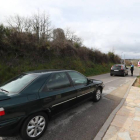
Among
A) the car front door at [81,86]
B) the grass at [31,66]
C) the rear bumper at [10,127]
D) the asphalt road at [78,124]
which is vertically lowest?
the asphalt road at [78,124]

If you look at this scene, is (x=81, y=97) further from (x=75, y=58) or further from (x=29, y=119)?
(x=75, y=58)

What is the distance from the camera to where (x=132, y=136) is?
2.35 meters

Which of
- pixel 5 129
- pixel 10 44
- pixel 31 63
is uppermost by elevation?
pixel 10 44

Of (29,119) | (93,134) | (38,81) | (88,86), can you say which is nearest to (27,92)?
(38,81)

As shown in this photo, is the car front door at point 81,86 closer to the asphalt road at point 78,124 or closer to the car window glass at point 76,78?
the car window glass at point 76,78

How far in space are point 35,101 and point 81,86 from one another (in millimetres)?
1808

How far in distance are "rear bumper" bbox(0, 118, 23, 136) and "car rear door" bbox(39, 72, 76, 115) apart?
609 mm

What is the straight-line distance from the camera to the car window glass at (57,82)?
8.75 feet

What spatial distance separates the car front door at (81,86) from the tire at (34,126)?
1.42 metres

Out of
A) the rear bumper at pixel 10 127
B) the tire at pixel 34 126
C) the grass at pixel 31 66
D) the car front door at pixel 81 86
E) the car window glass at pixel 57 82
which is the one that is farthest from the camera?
the grass at pixel 31 66

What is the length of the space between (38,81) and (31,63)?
772 cm

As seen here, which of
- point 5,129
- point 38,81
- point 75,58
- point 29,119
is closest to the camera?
point 5,129

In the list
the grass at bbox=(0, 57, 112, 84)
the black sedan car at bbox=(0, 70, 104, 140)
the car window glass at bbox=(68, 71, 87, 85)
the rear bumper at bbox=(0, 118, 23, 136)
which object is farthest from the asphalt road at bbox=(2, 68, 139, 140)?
the grass at bbox=(0, 57, 112, 84)

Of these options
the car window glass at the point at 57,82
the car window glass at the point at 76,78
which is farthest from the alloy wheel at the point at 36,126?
the car window glass at the point at 76,78
